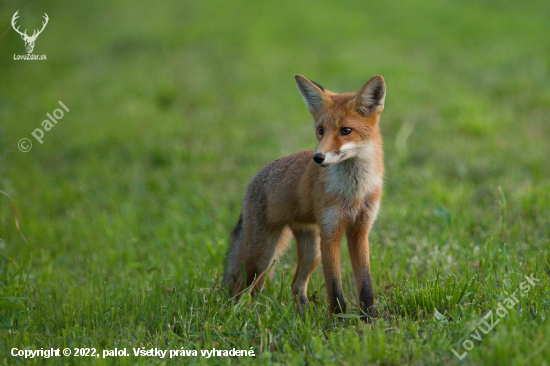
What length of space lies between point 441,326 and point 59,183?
296 inches

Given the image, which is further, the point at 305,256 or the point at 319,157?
the point at 305,256

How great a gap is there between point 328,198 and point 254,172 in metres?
4.43

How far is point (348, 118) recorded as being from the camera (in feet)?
13.5

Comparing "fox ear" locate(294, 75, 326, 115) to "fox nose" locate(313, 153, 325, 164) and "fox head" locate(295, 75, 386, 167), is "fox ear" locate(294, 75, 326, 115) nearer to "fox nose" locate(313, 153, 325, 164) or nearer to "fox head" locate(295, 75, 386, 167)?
"fox head" locate(295, 75, 386, 167)

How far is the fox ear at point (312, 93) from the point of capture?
4.36m

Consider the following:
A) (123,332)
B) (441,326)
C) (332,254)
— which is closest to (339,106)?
(332,254)

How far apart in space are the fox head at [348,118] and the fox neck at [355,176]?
65 mm

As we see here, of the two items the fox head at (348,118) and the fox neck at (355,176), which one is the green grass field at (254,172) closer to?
the fox neck at (355,176)

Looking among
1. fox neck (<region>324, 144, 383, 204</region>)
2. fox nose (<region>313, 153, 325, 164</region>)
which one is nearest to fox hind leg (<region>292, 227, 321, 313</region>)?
fox neck (<region>324, 144, 383, 204</region>)

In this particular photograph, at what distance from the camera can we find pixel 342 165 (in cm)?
420

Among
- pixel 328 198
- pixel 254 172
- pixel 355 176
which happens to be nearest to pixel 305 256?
pixel 328 198

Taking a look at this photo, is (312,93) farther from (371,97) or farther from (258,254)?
(258,254)

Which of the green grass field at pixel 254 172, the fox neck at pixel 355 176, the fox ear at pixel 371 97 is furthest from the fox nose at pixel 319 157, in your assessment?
the green grass field at pixel 254 172

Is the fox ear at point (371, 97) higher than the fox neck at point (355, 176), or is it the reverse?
the fox ear at point (371, 97)
